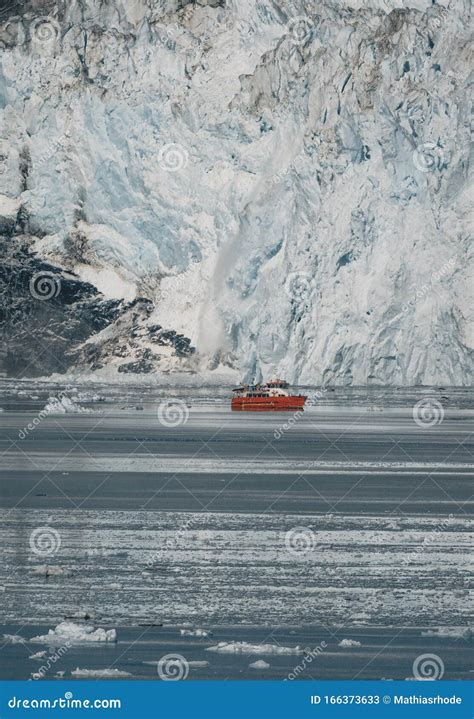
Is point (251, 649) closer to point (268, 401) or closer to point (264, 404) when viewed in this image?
point (268, 401)

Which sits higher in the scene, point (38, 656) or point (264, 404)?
point (264, 404)

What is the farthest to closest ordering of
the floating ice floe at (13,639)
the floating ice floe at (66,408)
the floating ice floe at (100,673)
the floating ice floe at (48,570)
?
the floating ice floe at (66,408) < the floating ice floe at (48,570) < the floating ice floe at (13,639) < the floating ice floe at (100,673)

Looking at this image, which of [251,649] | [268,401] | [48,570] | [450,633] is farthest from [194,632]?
[268,401]

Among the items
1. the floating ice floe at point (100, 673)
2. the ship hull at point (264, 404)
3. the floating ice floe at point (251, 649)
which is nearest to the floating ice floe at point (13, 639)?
the floating ice floe at point (100, 673)

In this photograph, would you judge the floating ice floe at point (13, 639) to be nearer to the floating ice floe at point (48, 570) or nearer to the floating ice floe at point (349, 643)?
the floating ice floe at point (349, 643)

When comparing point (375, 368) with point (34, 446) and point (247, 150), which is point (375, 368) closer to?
point (247, 150)

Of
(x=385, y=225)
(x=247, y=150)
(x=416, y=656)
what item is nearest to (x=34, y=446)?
(x=416, y=656)
